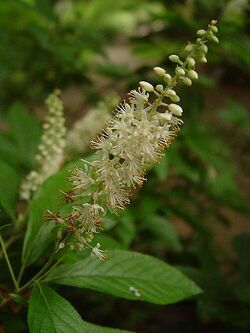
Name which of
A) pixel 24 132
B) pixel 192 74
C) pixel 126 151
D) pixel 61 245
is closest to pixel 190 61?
pixel 192 74

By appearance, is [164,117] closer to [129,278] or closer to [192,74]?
[192,74]

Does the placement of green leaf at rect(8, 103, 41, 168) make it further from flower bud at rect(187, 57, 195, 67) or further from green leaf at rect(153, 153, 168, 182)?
flower bud at rect(187, 57, 195, 67)

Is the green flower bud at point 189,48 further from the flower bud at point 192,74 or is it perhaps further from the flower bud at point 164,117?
the flower bud at point 164,117

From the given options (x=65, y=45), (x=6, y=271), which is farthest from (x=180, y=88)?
(x=6, y=271)

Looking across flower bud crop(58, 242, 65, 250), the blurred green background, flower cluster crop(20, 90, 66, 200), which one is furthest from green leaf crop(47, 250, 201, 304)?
flower cluster crop(20, 90, 66, 200)

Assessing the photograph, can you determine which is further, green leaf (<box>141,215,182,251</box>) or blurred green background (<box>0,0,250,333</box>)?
green leaf (<box>141,215,182,251</box>)
